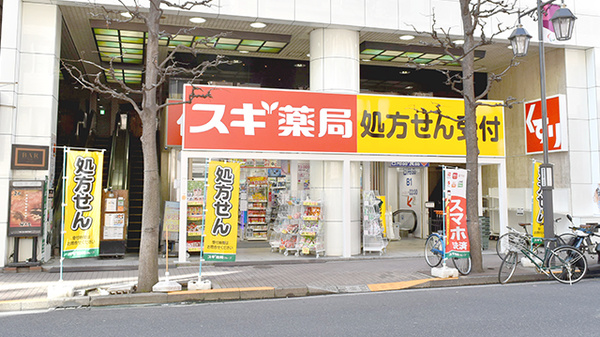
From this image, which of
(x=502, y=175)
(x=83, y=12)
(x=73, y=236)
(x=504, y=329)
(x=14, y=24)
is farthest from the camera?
(x=502, y=175)

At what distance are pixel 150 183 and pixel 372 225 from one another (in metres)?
6.80

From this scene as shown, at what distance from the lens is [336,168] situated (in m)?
13.0

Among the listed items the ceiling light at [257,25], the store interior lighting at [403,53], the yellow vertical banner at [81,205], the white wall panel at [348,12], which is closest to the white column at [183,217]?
the yellow vertical banner at [81,205]

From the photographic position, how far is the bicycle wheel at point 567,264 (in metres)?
9.29

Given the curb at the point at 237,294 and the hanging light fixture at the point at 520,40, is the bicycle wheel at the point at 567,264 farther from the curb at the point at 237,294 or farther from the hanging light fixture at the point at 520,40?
the hanging light fixture at the point at 520,40

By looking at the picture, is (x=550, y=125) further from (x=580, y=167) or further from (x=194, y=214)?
(x=194, y=214)

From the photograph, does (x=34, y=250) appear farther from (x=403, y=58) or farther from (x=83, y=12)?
(x=403, y=58)

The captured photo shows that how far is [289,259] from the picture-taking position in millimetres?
12062

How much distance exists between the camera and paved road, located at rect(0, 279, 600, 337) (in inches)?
232

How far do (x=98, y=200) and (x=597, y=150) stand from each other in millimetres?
14804

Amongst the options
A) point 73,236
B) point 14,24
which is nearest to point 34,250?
point 73,236

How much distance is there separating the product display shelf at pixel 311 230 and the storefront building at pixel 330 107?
298 mm

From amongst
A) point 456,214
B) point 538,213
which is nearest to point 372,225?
point 456,214

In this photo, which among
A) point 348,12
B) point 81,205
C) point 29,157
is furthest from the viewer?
point 348,12
